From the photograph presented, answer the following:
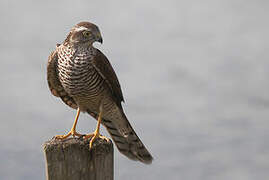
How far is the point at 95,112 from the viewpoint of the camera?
22.9 ft

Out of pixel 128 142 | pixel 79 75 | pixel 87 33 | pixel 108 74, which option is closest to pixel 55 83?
pixel 79 75

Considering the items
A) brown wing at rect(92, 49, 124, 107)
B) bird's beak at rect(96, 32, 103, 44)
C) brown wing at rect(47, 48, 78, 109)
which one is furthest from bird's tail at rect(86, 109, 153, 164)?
bird's beak at rect(96, 32, 103, 44)

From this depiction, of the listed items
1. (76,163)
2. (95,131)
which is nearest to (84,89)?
(95,131)

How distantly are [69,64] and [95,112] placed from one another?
3.59 feet

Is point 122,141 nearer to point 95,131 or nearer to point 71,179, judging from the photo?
point 95,131

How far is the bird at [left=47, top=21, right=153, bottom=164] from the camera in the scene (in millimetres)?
6293

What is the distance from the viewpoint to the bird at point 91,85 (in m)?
6.29

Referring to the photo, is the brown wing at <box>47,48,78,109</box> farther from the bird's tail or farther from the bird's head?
the bird's tail

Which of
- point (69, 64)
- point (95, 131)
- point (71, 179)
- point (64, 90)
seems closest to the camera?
point (71, 179)

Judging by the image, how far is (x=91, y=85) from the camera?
21.1 ft

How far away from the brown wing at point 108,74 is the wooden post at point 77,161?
1924 millimetres

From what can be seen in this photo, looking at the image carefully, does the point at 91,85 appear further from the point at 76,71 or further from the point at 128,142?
the point at 128,142

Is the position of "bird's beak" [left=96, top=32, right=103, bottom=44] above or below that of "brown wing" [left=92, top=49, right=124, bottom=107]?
above

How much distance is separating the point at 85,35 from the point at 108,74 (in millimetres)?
707
